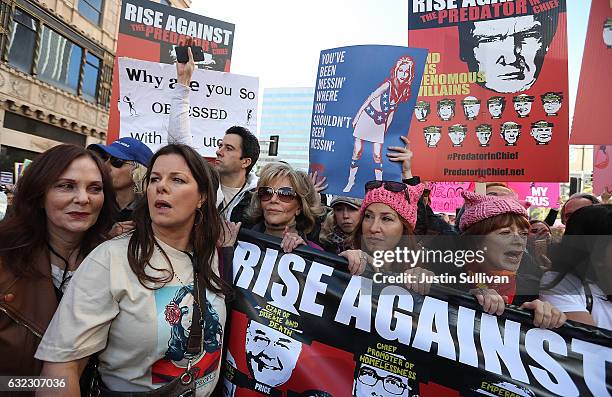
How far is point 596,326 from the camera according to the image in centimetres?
180

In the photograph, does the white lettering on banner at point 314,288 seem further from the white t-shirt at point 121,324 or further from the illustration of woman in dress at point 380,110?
the illustration of woman in dress at point 380,110

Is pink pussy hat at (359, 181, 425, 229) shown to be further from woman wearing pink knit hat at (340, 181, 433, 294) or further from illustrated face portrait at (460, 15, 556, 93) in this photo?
illustrated face portrait at (460, 15, 556, 93)

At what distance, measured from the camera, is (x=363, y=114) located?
132 inches

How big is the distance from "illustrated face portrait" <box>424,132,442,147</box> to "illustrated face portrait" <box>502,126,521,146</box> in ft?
1.66

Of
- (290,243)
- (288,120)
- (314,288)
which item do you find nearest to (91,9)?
(290,243)

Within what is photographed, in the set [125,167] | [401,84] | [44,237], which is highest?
[401,84]

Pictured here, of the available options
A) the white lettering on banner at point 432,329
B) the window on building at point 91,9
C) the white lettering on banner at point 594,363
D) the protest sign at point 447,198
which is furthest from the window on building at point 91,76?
the white lettering on banner at point 594,363

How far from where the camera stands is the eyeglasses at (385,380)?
1889mm

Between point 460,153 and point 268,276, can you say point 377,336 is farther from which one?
point 460,153

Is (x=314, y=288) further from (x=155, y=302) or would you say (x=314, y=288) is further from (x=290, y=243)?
(x=155, y=302)

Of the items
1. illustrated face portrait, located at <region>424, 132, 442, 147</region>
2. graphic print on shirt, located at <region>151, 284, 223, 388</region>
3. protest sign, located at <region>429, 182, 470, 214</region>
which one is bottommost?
graphic print on shirt, located at <region>151, 284, 223, 388</region>

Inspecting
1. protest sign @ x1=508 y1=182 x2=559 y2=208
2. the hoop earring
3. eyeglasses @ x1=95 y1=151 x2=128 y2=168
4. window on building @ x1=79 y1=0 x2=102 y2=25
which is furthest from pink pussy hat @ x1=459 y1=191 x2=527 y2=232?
window on building @ x1=79 y1=0 x2=102 y2=25

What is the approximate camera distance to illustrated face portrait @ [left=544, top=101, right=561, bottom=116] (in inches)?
125

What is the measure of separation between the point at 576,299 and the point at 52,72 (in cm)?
2259
